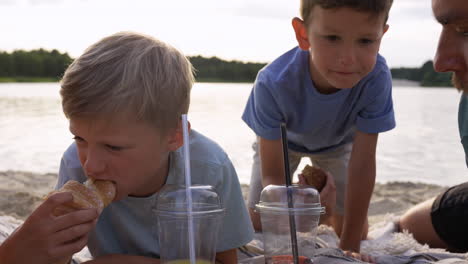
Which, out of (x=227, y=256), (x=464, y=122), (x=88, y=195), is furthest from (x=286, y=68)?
(x=88, y=195)

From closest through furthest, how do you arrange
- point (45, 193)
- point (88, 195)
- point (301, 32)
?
point (88, 195)
point (301, 32)
point (45, 193)

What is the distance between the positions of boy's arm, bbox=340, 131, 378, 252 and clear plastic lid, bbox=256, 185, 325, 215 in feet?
3.65

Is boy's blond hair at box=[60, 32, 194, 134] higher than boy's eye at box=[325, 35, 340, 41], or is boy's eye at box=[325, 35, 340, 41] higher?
boy's eye at box=[325, 35, 340, 41]

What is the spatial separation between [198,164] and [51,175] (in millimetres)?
2969

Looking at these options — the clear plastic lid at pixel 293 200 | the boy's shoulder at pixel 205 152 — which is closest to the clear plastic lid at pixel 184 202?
the clear plastic lid at pixel 293 200

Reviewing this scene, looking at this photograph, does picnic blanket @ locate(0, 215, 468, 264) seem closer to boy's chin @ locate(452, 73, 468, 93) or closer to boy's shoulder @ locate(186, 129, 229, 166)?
boy's shoulder @ locate(186, 129, 229, 166)

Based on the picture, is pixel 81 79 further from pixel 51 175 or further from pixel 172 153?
pixel 51 175

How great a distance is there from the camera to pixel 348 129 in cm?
299

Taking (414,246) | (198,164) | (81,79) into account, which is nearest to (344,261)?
(198,164)

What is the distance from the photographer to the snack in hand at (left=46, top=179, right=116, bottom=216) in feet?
5.23

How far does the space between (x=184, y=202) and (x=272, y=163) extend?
1.33 meters

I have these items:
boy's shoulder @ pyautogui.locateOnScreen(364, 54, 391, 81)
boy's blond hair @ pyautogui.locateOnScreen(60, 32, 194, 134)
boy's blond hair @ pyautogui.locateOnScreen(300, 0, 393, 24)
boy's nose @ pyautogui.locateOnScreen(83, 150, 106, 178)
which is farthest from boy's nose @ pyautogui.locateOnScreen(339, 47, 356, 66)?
boy's nose @ pyautogui.locateOnScreen(83, 150, 106, 178)

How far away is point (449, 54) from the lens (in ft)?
Result: 6.53

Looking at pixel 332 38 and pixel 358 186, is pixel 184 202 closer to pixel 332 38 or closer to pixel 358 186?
pixel 332 38
